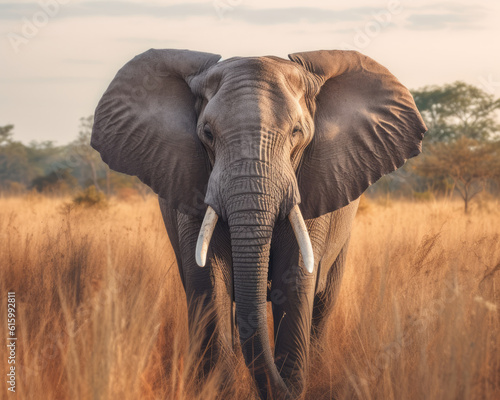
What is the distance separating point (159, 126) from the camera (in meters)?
4.27

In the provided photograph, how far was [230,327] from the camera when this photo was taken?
164 inches

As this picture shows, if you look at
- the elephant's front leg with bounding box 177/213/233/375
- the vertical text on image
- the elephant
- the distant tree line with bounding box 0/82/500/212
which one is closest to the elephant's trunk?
the elephant

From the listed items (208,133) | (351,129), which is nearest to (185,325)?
(208,133)

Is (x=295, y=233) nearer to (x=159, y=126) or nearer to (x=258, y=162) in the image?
(x=258, y=162)

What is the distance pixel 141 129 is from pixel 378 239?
469 centimetres

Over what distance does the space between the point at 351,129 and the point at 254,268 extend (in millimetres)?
1140

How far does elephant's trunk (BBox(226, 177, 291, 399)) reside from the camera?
359 cm

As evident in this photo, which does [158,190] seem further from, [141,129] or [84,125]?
[84,125]

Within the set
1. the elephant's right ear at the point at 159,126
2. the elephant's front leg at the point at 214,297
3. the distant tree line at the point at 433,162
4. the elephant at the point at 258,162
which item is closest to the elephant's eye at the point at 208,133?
the elephant at the point at 258,162

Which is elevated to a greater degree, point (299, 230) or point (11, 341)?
point (299, 230)

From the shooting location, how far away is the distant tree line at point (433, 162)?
2031cm

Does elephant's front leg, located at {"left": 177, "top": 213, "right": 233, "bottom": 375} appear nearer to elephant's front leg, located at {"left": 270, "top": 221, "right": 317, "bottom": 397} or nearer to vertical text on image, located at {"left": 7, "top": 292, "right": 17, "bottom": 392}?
elephant's front leg, located at {"left": 270, "top": 221, "right": 317, "bottom": 397}

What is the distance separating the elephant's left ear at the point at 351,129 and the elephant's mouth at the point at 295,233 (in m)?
0.39

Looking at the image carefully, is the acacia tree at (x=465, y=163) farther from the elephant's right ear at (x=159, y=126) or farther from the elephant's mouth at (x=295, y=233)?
the elephant's mouth at (x=295, y=233)
